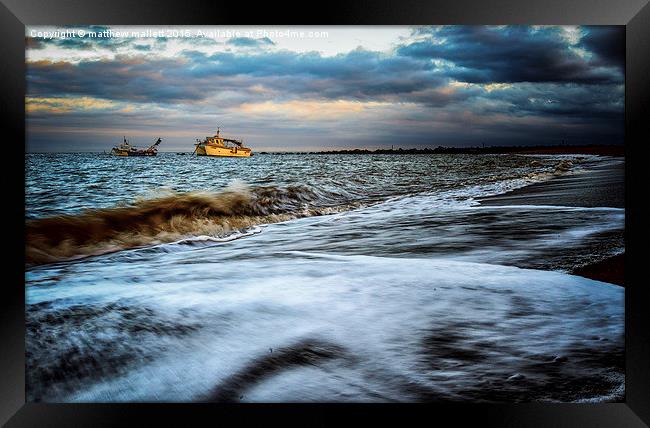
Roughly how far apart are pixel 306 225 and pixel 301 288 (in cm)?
64

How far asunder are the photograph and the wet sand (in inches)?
0.9

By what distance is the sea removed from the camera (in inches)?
88.7

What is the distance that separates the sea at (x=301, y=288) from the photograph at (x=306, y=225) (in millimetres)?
12

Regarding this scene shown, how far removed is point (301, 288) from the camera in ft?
8.62

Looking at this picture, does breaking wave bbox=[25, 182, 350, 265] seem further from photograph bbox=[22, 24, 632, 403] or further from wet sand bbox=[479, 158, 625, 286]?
wet sand bbox=[479, 158, 625, 286]

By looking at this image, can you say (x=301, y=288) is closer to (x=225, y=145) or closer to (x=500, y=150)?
(x=225, y=145)

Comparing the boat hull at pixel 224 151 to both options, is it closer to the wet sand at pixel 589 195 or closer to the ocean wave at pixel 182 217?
the ocean wave at pixel 182 217

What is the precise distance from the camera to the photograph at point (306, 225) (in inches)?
89.7

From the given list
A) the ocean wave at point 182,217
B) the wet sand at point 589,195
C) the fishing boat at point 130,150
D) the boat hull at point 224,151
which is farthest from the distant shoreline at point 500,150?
the fishing boat at point 130,150

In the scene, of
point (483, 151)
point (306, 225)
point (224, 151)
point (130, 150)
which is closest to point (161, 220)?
point (130, 150)

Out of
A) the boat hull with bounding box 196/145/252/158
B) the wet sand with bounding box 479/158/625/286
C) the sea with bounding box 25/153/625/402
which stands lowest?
the sea with bounding box 25/153/625/402

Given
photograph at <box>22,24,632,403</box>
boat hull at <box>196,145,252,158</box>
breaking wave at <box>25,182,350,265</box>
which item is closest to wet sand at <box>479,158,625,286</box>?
photograph at <box>22,24,632,403</box>

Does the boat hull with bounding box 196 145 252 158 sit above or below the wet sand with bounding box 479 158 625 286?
above
